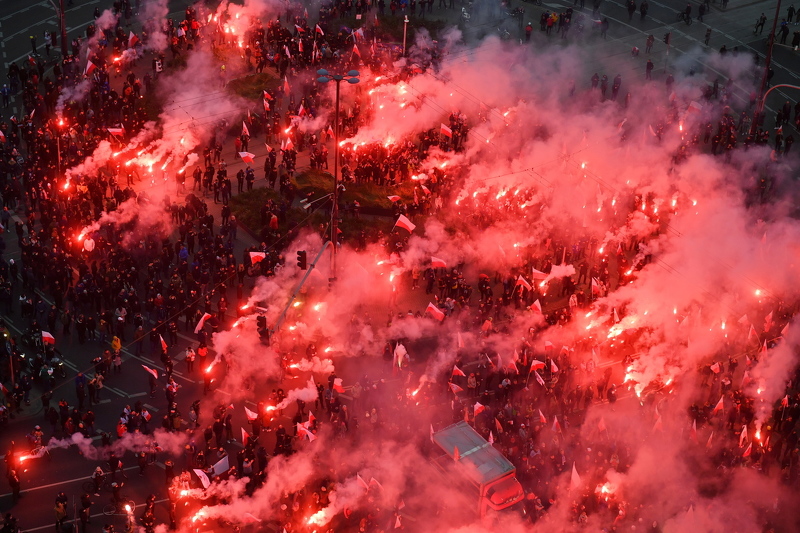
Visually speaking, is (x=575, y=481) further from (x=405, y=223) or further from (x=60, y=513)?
(x=60, y=513)

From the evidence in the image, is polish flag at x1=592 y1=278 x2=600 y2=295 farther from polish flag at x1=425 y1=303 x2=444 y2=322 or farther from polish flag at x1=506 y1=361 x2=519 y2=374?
polish flag at x1=425 y1=303 x2=444 y2=322

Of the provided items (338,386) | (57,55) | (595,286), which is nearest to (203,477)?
(338,386)

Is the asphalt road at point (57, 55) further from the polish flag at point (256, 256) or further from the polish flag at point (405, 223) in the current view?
the polish flag at point (405, 223)

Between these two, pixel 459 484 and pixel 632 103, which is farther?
pixel 632 103

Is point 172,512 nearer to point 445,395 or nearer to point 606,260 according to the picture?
point 445,395

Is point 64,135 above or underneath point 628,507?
above

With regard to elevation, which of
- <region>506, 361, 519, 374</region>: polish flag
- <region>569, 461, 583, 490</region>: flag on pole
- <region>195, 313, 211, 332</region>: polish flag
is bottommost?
<region>569, 461, 583, 490</region>: flag on pole

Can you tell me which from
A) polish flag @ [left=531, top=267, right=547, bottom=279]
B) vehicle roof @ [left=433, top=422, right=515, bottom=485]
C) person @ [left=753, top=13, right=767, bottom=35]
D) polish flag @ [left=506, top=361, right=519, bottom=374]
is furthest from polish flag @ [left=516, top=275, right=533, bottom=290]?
person @ [left=753, top=13, right=767, bottom=35]

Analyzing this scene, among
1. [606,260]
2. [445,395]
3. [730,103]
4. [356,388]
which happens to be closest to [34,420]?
[356,388]
